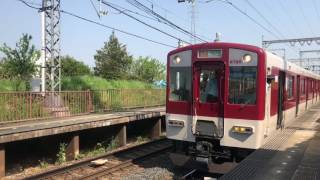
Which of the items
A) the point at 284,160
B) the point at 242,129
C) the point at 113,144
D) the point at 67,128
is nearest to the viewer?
the point at 284,160

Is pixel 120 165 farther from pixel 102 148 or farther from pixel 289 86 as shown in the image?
pixel 289 86

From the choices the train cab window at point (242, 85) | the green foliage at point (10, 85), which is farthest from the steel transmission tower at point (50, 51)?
the train cab window at point (242, 85)

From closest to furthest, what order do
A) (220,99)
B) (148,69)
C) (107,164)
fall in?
(220,99) < (107,164) < (148,69)

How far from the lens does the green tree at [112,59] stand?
72938 millimetres

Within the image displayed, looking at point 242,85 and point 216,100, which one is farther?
point 216,100

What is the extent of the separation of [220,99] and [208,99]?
33 centimetres

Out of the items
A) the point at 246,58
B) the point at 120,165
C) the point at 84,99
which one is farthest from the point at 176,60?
the point at 84,99

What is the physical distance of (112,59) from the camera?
7500 cm

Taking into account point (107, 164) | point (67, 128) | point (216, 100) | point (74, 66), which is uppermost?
point (74, 66)

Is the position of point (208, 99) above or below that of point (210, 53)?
below

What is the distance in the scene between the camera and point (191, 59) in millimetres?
10031

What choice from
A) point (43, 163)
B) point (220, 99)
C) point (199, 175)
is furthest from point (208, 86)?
point (43, 163)

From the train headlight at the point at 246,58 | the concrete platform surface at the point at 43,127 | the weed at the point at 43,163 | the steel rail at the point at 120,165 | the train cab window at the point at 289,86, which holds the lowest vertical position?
the weed at the point at 43,163

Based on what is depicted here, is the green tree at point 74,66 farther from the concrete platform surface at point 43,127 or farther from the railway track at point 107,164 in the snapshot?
the railway track at point 107,164
